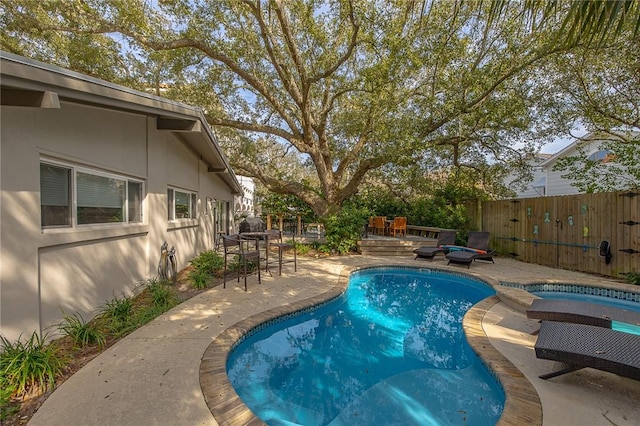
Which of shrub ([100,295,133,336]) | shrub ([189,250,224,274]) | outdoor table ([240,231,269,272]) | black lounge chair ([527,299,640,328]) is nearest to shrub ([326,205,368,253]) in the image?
outdoor table ([240,231,269,272])

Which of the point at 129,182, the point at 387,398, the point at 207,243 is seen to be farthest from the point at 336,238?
the point at 387,398

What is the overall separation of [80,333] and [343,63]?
11782mm

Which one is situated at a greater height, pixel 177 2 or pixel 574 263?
pixel 177 2

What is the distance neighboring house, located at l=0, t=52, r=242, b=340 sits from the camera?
10.2 feet

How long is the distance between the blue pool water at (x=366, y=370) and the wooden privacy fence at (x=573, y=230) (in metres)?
4.80

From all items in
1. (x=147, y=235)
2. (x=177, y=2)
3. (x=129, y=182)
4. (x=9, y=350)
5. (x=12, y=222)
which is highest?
(x=177, y=2)

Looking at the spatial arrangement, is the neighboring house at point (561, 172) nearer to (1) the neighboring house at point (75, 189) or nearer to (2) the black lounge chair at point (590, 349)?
(2) the black lounge chair at point (590, 349)

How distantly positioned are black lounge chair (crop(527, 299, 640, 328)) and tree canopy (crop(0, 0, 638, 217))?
7314 millimetres

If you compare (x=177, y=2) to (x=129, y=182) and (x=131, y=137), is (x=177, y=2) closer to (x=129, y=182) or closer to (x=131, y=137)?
(x=131, y=137)

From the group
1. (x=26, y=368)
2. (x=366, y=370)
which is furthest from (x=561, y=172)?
(x=26, y=368)

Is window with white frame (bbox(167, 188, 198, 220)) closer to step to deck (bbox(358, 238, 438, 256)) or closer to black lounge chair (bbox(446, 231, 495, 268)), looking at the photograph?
step to deck (bbox(358, 238, 438, 256))

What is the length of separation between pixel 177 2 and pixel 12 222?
31.1 feet

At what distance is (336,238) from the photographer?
1215cm

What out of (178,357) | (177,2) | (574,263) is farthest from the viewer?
(177,2)
